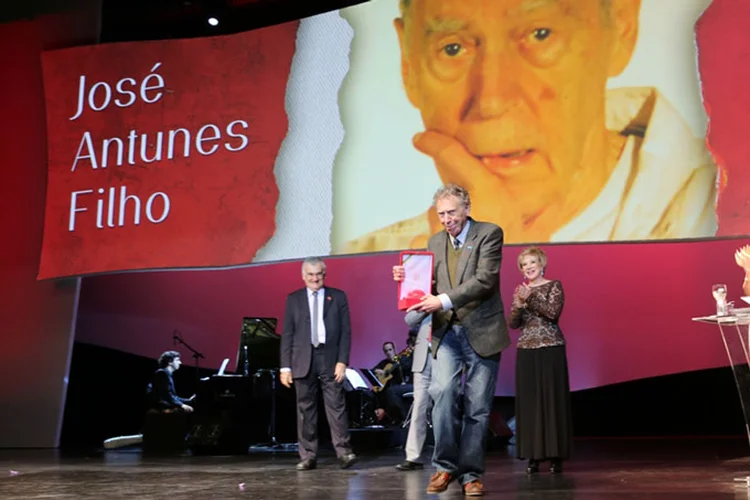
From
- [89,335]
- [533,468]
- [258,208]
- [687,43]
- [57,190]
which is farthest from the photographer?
[89,335]

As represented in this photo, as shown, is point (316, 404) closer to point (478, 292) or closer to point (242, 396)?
point (242, 396)

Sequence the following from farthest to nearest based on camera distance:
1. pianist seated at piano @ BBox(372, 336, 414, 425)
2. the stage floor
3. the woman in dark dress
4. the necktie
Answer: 1. pianist seated at piano @ BBox(372, 336, 414, 425)
2. the necktie
3. the woman in dark dress
4. the stage floor

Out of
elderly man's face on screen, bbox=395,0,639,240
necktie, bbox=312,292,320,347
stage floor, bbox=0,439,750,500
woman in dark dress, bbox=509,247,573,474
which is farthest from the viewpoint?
elderly man's face on screen, bbox=395,0,639,240

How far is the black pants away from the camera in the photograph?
5609mm

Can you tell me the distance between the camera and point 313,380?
570cm

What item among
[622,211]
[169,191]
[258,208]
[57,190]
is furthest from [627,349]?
[57,190]

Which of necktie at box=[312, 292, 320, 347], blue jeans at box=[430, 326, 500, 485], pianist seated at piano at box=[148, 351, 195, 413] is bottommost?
blue jeans at box=[430, 326, 500, 485]

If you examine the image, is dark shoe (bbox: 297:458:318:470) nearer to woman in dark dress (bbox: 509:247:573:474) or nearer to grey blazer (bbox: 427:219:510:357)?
woman in dark dress (bbox: 509:247:573:474)

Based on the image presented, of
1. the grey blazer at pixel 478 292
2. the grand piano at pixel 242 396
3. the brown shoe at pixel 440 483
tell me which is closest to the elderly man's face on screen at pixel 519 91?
the grand piano at pixel 242 396

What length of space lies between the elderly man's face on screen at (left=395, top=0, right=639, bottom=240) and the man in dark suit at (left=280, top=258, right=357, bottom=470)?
1.44m

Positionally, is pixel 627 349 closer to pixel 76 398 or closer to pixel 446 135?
pixel 446 135

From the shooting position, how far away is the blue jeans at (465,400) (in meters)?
3.74

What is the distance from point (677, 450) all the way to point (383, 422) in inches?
121

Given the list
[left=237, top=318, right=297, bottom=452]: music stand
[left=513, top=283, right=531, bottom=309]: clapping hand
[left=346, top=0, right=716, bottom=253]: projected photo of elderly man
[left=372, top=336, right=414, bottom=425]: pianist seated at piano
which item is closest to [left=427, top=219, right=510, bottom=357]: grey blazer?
[left=513, top=283, right=531, bottom=309]: clapping hand
